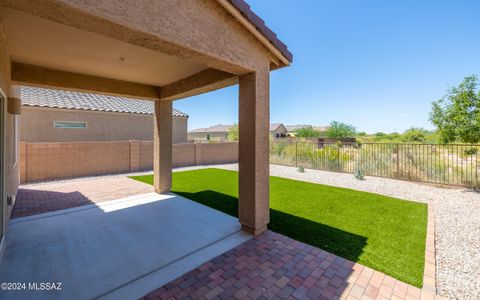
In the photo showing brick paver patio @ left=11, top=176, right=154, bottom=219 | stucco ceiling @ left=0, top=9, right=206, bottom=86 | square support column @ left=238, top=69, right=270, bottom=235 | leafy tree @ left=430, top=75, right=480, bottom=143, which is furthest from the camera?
leafy tree @ left=430, top=75, right=480, bottom=143

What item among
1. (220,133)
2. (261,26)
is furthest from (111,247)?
(220,133)

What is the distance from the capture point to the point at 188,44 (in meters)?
3.15

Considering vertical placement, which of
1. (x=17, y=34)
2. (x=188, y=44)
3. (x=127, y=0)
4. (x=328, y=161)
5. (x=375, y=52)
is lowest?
(x=328, y=161)

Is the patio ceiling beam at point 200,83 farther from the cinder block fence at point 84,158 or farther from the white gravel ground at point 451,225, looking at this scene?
the cinder block fence at point 84,158

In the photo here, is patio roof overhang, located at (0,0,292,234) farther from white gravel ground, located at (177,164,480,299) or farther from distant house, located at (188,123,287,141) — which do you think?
distant house, located at (188,123,287,141)

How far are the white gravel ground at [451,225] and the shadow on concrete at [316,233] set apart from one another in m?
1.27

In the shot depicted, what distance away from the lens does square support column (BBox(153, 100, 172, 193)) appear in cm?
798

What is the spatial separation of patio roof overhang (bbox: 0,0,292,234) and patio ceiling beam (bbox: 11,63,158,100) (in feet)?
0.07

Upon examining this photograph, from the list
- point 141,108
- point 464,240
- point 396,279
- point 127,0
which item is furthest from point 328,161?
point 141,108

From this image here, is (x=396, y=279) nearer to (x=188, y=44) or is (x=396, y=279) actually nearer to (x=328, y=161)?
(x=188, y=44)

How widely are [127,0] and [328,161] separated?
14.5m

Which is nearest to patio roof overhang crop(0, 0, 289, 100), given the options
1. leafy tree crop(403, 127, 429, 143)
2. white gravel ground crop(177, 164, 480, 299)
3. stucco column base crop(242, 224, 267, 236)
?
stucco column base crop(242, 224, 267, 236)

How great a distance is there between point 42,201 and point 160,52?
7.40m

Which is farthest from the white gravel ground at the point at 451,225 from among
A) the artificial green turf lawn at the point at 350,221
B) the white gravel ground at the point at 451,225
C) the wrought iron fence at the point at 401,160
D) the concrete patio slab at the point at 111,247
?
the concrete patio slab at the point at 111,247
